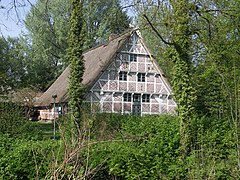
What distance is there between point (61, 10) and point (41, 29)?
9.83 feet

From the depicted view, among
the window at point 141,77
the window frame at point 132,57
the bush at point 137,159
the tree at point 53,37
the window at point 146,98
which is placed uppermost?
the tree at point 53,37

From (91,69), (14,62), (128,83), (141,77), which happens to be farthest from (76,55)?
(14,62)

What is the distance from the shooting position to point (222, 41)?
15141 millimetres

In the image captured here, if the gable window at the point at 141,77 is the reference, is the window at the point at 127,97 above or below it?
below

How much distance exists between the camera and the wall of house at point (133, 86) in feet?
84.8

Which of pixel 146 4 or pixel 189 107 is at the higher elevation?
pixel 146 4

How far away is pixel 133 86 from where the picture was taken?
27.0 meters

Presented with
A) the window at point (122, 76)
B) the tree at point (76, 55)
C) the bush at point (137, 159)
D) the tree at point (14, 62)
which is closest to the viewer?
the bush at point (137, 159)

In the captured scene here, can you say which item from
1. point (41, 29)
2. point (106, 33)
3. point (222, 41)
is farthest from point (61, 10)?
point (222, 41)

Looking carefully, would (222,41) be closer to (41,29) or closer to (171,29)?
(171,29)

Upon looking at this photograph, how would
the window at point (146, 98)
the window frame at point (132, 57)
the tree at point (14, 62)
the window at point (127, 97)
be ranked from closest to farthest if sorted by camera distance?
the window frame at point (132, 57), the window at point (127, 97), the window at point (146, 98), the tree at point (14, 62)

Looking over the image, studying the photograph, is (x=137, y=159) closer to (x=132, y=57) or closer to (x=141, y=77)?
(x=132, y=57)

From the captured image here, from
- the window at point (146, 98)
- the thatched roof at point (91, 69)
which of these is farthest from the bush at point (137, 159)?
the window at point (146, 98)

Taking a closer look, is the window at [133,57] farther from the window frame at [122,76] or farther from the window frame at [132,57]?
the window frame at [122,76]
